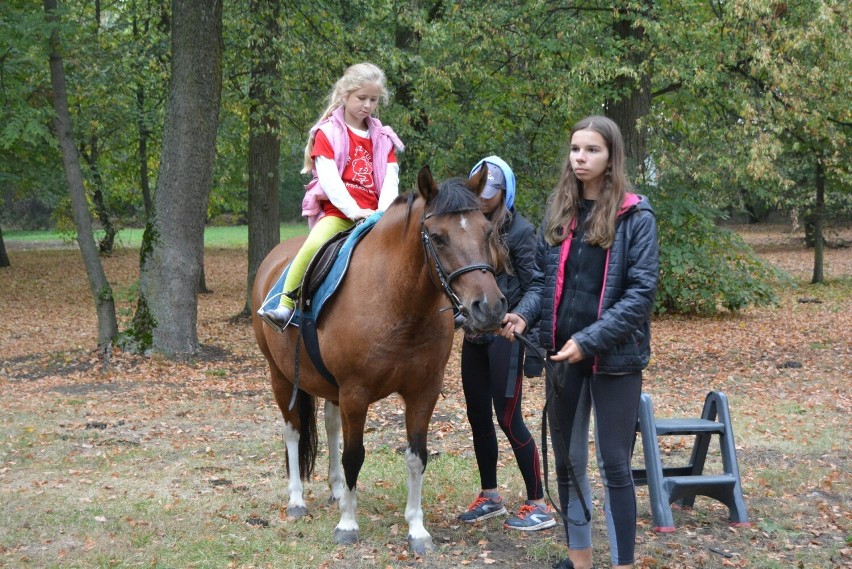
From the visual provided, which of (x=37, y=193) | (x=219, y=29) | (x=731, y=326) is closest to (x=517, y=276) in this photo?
(x=219, y=29)

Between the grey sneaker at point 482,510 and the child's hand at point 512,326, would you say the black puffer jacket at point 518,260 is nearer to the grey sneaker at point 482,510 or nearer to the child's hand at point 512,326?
the child's hand at point 512,326

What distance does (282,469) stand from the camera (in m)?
6.89

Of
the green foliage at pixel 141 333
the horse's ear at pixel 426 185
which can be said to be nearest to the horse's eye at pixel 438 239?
the horse's ear at pixel 426 185

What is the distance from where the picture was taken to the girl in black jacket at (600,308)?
12.5ft

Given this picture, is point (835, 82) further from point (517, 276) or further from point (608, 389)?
point (608, 389)

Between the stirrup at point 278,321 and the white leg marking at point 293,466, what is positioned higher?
the stirrup at point 278,321

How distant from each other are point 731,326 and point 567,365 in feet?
41.4

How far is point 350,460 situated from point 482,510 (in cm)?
100

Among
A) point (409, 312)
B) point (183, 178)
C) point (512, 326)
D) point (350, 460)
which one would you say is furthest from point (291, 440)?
point (183, 178)

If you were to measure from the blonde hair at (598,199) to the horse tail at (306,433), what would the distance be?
8.18ft

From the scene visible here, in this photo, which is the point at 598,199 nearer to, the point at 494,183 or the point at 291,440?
the point at 494,183

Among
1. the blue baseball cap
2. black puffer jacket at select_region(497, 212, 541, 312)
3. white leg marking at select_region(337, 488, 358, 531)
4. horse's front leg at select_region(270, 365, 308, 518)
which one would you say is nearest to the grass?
horse's front leg at select_region(270, 365, 308, 518)

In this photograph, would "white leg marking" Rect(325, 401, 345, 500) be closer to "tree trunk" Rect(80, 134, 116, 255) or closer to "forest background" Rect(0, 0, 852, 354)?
"forest background" Rect(0, 0, 852, 354)

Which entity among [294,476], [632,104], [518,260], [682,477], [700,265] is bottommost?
[294,476]
